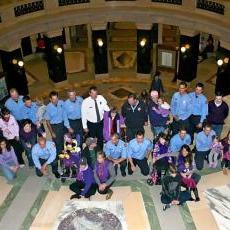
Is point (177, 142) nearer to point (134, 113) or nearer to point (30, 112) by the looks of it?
point (134, 113)

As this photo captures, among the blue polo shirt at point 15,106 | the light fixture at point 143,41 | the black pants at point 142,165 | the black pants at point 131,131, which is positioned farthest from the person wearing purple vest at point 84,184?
the light fixture at point 143,41

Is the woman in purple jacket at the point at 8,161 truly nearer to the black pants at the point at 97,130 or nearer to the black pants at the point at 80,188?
the black pants at the point at 80,188

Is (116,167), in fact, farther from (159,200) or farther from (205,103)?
(205,103)

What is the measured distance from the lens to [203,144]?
33.2 ft

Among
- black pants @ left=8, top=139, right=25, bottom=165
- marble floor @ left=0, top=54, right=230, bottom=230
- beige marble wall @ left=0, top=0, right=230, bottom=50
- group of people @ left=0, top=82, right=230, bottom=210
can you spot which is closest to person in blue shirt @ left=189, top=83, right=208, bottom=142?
group of people @ left=0, top=82, right=230, bottom=210

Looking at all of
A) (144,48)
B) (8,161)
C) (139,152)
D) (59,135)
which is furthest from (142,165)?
(144,48)

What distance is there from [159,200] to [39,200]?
2906mm

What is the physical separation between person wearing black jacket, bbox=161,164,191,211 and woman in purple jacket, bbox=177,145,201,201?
0.20 meters

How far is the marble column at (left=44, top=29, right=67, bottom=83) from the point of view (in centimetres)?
1819

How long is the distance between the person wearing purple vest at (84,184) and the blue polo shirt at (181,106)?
305 cm

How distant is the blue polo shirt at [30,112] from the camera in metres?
10.7

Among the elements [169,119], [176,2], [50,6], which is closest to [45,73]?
[50,6]

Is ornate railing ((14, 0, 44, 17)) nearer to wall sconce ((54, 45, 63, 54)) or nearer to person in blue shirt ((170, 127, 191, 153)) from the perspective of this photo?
wall sconce ((54, 45, 63, 54))

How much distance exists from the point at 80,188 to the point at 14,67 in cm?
945
